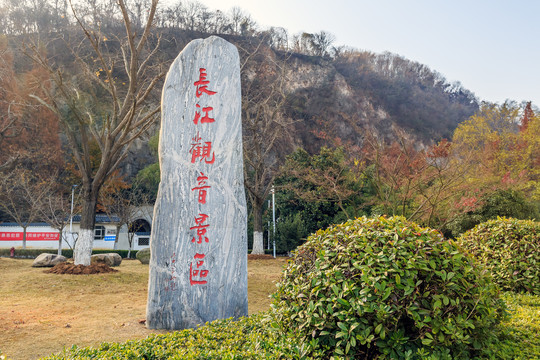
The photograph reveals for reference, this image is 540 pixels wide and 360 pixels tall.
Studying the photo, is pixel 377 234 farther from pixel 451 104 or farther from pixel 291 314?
pixel 451 104

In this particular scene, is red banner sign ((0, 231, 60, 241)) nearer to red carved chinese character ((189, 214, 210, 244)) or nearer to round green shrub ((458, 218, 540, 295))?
red carved chinese character ((189, 214, 210, 244))

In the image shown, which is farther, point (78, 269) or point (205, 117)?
point (78, 269)

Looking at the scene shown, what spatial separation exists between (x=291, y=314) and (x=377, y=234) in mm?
814

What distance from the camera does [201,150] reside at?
5.11 metres

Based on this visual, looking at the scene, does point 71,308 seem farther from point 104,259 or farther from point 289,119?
point 289,119

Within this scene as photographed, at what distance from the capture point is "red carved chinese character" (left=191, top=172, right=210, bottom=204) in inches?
197

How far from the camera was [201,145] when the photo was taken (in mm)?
5113

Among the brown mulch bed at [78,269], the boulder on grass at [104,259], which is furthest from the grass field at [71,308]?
the boulder on grass at [104,259]

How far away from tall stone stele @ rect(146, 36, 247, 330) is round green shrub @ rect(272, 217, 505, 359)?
2.15 m

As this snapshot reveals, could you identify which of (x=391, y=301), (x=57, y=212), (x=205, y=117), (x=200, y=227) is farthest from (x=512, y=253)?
(x=57, y=212)

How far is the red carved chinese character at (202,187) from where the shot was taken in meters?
5.00

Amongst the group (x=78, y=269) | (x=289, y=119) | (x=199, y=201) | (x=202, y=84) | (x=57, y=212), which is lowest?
(x=78, y=269)

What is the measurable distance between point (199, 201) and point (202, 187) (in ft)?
0.59

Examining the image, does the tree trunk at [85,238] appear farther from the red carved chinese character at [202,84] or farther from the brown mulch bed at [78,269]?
the red carved chinese character at [202,84]
